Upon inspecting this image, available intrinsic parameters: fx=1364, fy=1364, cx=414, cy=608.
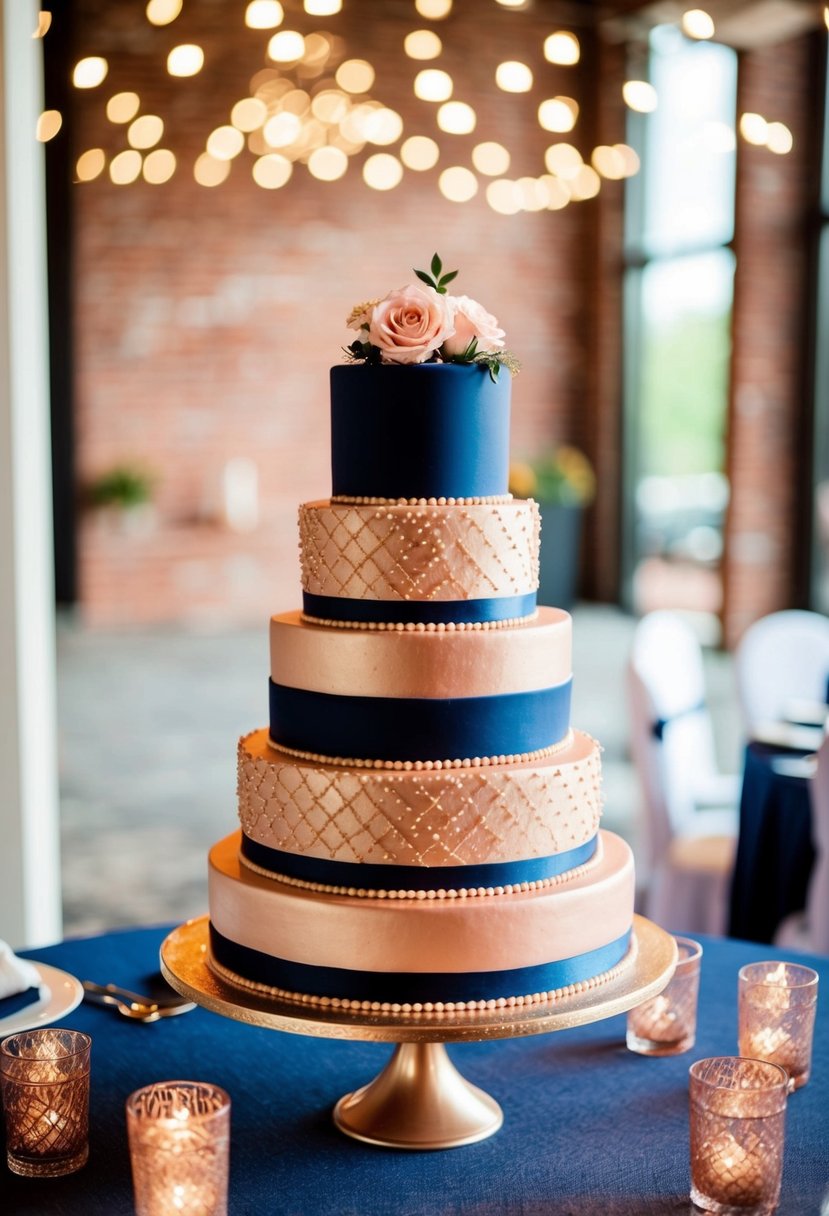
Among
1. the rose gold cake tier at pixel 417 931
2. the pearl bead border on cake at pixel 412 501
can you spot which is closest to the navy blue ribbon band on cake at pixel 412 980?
the rose gold cake tier at pixel 417 931

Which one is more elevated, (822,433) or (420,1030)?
(822,433)

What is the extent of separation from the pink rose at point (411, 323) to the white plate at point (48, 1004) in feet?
3.03

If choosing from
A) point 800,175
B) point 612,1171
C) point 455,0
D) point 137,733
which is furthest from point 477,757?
point 455,0

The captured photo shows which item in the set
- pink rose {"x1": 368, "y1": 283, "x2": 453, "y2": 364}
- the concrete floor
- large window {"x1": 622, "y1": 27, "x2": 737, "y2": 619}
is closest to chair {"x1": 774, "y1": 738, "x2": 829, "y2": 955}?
pink rose {"x1": 368, "y1": 283, "x2": 453, "y2": 364}

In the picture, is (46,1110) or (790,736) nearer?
(46,1110)

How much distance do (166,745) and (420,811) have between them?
6083mm

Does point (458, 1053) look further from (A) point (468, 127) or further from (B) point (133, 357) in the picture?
(B) point (133, 357)

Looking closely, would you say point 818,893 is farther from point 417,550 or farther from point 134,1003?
point 417,550

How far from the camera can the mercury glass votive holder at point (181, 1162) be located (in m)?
1.21

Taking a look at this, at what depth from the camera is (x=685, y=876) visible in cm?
383

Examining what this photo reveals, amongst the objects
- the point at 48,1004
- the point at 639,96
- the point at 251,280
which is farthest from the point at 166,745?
the point at 48,1004

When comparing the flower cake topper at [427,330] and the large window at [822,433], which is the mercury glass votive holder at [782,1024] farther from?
the large window at [822,433]

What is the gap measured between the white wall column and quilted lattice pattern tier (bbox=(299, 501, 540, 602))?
163cm

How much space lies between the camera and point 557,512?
460 inches
